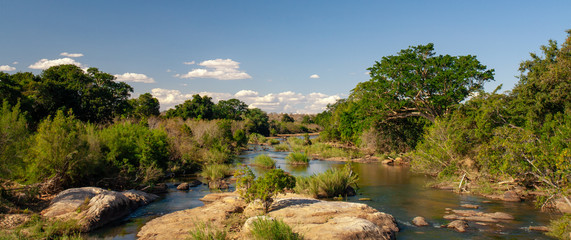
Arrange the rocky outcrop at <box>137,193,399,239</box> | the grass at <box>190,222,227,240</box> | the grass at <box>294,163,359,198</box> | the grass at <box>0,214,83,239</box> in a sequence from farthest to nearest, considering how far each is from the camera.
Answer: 1. the grass at <box>294,163,359,198</box>
2. the grass at <box>0,214,83,239</box>
3. the rocky outcrop at <box>137,193,399,239</box>
4. the grass at <box>190,222,227,240</box>

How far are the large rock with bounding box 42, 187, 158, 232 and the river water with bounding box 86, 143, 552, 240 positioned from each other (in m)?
0.43

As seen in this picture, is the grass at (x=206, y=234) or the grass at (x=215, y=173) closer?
the grass at (x=206, y=234)

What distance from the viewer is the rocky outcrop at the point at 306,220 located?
1070 centimetres

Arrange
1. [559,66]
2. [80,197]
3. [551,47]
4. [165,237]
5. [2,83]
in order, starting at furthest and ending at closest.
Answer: [2,83] < [551,47] < [559,66] < [80,197] < [165,237]

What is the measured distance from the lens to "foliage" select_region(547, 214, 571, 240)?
34.7ft

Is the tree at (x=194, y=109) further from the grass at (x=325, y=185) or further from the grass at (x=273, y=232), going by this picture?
the grass at (x=273, y=232)

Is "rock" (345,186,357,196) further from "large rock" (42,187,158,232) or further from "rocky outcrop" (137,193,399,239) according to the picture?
"large rock" (42,187,158,232)

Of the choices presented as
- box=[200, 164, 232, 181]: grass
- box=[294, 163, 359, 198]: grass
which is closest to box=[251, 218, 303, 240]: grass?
box=[294, 163, 359, 198]: grass

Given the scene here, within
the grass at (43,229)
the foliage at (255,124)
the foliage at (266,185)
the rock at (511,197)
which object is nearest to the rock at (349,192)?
the foliage at (266,185)

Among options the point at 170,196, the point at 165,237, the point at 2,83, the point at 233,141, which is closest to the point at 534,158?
the point at 165,237

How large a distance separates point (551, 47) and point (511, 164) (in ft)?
26.4

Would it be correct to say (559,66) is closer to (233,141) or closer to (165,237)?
(165,237)

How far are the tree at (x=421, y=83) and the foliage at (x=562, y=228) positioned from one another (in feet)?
54.8

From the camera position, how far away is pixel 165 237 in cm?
1148
